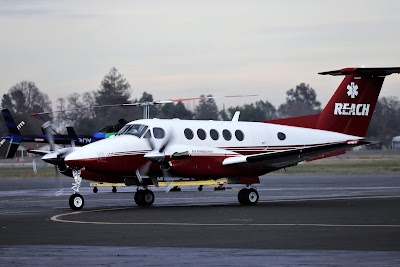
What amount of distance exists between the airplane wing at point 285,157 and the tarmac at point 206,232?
1594mm

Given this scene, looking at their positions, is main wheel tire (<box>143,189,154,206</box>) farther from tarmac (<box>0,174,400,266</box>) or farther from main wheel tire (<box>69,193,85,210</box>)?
main wheel tire (<box>69,193,85,210</box>)

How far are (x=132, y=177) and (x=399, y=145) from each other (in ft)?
390

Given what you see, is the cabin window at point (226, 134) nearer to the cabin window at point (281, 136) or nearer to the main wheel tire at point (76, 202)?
the cabin window at point (281, 136)

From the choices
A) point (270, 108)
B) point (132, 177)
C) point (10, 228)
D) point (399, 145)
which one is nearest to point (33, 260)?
point (10, 228)

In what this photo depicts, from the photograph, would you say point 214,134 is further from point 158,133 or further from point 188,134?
point 158,133

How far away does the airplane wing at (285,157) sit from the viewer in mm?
32531

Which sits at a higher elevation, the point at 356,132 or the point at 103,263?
the point at 356,132

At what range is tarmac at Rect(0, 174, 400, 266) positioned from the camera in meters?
16.1

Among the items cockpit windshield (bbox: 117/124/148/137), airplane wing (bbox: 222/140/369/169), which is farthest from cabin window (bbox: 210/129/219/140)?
cockpit windshield (bbox: 117/124/148/137)

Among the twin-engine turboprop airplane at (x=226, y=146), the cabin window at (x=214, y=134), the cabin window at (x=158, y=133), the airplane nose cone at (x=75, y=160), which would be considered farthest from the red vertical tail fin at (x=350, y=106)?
the airplane nose cone at (x=75, y=160)

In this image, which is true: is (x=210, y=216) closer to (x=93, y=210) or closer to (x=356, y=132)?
(x=93, y=210)

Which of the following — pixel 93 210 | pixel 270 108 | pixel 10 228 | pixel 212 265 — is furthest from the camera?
pixel 270 108

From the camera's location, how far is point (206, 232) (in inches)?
844

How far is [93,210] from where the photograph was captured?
102ft
